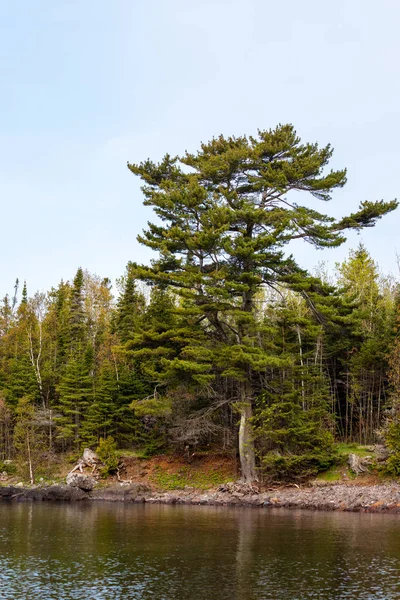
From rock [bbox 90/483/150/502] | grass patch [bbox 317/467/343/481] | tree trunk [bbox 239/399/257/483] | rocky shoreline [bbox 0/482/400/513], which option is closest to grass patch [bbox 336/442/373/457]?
grass patch [bbox 317/467/343/481]

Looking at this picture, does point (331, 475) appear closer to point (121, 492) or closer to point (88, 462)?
point (121, 492)

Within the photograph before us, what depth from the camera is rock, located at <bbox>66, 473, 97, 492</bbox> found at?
4369 cm

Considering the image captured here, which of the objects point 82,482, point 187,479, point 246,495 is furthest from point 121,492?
point 246,495

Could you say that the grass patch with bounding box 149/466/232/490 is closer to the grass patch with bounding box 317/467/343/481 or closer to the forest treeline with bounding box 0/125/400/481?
the forest treeline with bounding box 0/125/400/481

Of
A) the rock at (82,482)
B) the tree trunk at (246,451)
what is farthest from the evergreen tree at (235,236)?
the rock at (82,482)

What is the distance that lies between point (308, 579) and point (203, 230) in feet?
89.6

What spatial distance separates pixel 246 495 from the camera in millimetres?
38281

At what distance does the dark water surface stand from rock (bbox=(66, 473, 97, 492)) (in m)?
11.5

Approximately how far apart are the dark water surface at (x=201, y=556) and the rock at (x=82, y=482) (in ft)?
37.7

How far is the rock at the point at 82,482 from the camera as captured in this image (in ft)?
143

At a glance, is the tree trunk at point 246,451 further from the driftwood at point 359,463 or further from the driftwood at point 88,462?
the driftwood at point 88,462

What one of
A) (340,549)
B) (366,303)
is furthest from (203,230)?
(340,549)

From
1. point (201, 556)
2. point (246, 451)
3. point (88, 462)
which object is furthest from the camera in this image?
point (88, 462)

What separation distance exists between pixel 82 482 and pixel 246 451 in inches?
499
